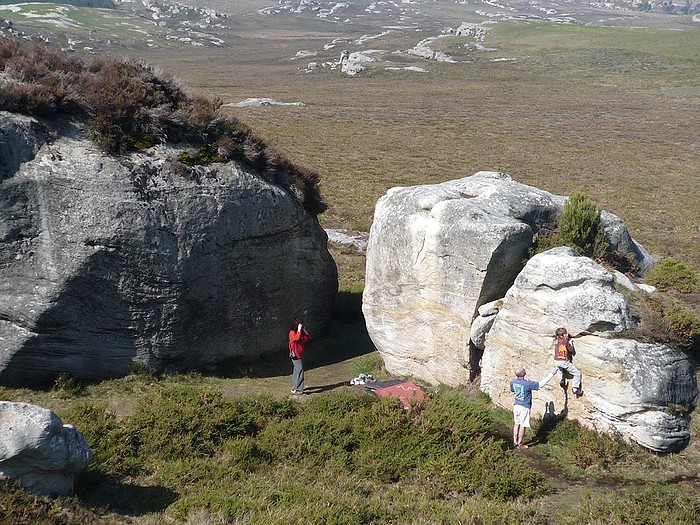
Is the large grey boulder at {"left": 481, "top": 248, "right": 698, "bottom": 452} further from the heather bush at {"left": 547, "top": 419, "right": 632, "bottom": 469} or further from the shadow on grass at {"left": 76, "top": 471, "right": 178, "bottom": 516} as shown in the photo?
the shadow on grass at {"left": 76, "top": 471, "right": 178, "bottom": 516}

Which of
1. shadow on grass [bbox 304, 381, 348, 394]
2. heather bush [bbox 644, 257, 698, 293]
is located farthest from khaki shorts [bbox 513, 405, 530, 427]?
A: heather bush [bbox 644, 257, 698, 293]

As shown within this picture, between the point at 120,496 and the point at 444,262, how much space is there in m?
8.90

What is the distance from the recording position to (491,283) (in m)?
15.4

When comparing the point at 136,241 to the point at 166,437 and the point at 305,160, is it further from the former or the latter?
the point at 305,160

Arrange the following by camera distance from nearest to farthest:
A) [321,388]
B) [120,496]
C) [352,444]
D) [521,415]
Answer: [120,496] < [352,444] < [521,415] < [321,388]

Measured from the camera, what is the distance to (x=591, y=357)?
13.0 m

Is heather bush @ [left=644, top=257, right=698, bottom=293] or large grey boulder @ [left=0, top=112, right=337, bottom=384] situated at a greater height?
large grey boulder @ [left=0, top=112, right=337, bottom=384]

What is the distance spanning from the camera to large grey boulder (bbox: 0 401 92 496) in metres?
8.58

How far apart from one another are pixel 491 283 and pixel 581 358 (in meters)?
2.95

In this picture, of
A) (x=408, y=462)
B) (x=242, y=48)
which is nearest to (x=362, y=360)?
(x=408, y=462)

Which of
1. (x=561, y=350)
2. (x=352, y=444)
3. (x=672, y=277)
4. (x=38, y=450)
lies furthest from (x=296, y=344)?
(x=672, y=277)

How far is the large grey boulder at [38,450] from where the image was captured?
8.58 m

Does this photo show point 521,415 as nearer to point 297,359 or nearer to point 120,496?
point 297,359

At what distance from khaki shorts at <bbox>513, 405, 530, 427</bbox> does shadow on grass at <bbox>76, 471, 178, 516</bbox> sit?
6638mm
